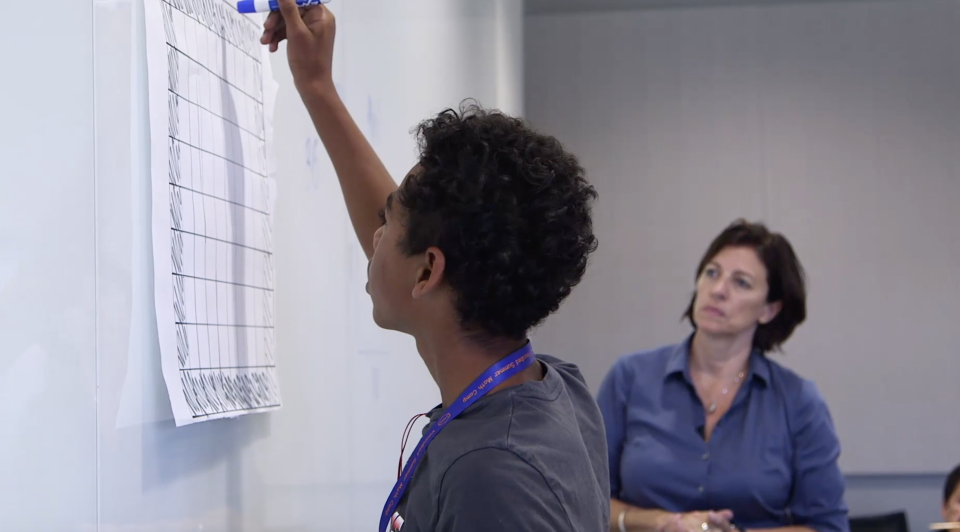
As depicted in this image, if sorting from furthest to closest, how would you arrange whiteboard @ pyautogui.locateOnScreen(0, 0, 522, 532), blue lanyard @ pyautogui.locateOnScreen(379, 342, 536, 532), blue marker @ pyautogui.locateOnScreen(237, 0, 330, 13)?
1. blue marker @ pyautogui.locateOnScreen(237, 0, 330, 13)
2. blue lanyard @ pyautogui.locateOnScreen(379, 342, 536, 532)
3. whiteboard @ pyautogui.locateOnScreen(0, 0, 522, 532)

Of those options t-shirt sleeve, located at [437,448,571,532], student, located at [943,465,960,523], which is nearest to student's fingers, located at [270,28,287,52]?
t-shirt sleeve, located at [437,448,571,532]

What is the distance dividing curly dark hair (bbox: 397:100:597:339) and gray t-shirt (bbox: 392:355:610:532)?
82 mm

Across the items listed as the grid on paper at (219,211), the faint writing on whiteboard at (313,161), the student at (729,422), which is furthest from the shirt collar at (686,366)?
the grid on paper at (219,211)

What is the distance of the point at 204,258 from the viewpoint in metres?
0.86

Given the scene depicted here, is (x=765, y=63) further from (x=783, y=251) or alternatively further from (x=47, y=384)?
(x=47, y=384)

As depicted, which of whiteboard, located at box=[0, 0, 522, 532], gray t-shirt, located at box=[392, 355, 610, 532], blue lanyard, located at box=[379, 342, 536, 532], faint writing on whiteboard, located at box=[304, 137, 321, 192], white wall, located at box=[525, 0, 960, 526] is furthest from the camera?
white wall, located at box=[525, 0, 960, 526]

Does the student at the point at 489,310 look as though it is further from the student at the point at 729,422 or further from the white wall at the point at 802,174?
the white wall at the point at 802,174

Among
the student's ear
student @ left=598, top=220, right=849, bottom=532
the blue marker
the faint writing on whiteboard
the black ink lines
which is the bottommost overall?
student @ left=598, top=220, right=849, bottom=532

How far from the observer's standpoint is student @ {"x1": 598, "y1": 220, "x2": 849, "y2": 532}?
1.95 metres

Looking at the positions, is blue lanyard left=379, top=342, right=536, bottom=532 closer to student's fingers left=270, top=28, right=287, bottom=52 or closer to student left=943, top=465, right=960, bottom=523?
student's fingers left=270, top=28, right=287, bottom=52

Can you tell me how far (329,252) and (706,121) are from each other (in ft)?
9.87

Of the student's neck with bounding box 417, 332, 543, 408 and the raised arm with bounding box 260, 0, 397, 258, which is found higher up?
the raised arm with bounding box 260, 0, 397, 258

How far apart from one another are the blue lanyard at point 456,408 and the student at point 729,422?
1141 millimetres

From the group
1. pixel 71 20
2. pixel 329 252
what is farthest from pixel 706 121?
pixel 71 20
